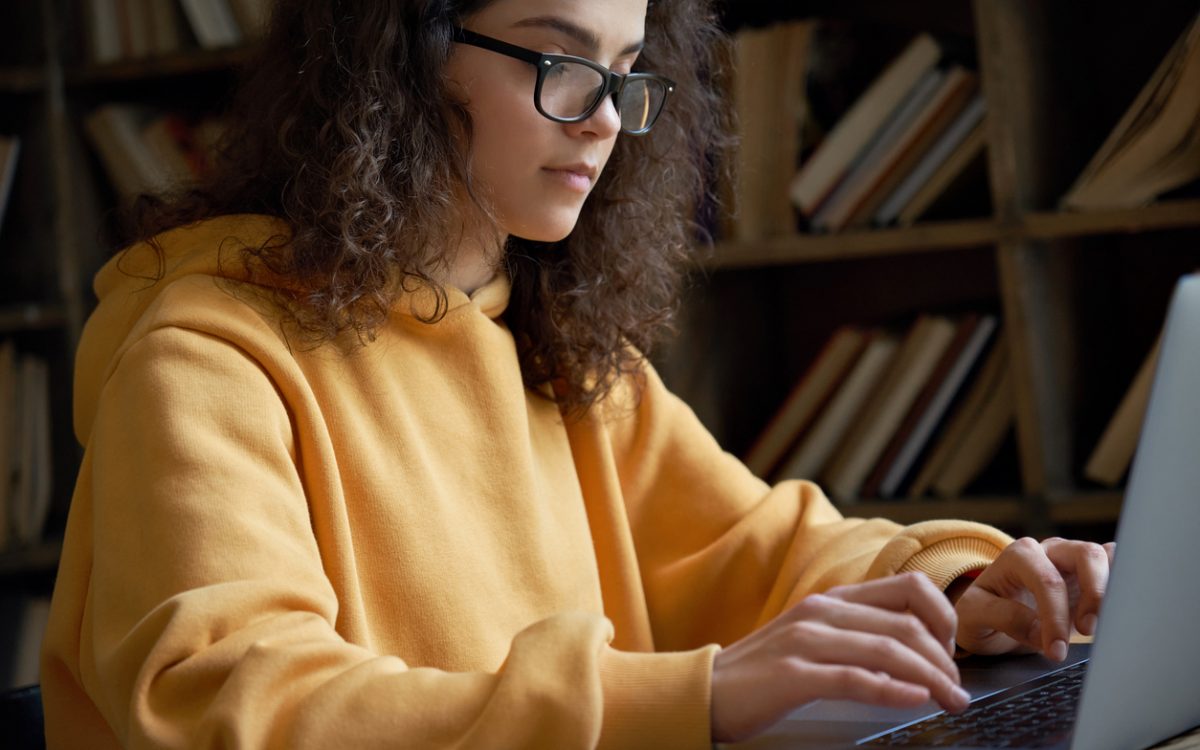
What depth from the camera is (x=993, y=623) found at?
3.49 feet

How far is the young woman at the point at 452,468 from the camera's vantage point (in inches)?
31.2

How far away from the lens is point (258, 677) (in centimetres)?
79

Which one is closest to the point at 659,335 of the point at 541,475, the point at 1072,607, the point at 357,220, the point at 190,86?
the point at 541,475

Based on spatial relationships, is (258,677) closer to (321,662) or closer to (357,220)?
(321,662)

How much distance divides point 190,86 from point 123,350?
1.60 metres

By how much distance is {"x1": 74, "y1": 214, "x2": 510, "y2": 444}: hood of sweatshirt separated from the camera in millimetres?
1091

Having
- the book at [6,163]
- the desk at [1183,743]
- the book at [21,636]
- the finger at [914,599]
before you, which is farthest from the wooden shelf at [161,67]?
the desk at [1183,743]

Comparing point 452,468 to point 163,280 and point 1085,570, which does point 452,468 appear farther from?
point 1085,570

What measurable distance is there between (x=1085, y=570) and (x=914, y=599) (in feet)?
1.00

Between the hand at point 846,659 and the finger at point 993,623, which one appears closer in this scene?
the hand at point 846,659

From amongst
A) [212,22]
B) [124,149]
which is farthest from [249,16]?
[124,149]

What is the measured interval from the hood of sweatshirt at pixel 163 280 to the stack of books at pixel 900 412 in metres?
1.07

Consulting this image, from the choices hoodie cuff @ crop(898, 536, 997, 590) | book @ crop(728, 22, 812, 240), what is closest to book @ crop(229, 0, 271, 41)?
book @ crop(728, 22, 812, 240)

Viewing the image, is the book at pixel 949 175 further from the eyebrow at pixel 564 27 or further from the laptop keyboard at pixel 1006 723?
the laptop keyboard at pixel 1006 723
